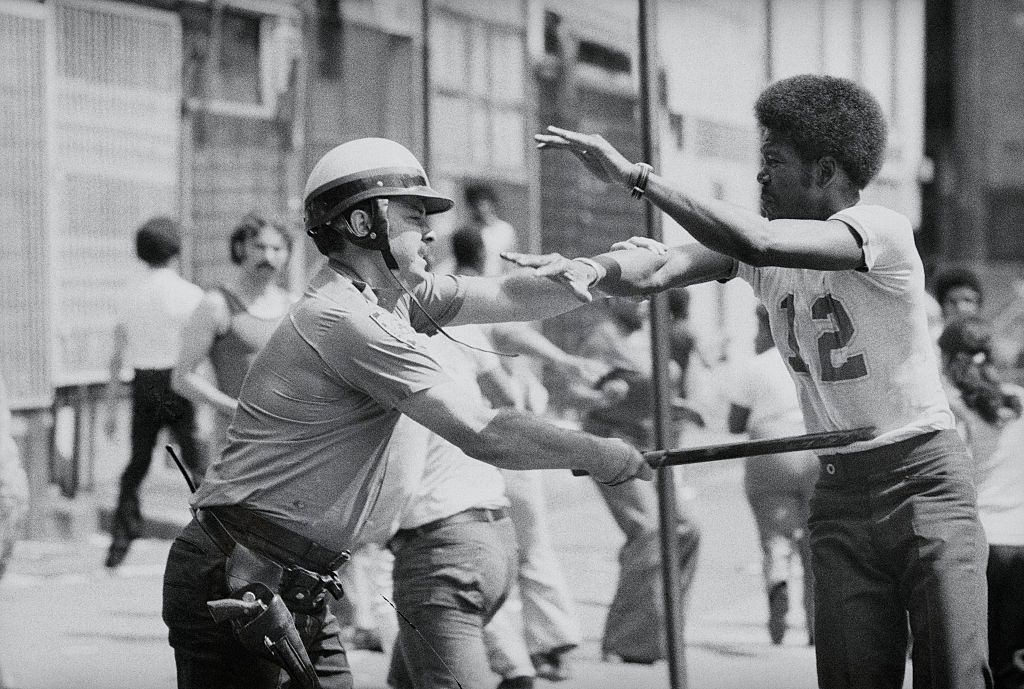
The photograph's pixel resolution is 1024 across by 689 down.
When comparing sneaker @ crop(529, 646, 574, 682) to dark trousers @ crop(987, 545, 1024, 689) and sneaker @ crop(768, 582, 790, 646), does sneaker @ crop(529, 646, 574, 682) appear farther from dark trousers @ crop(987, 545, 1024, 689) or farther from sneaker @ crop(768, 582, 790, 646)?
dark trousers @ crop(987, 545, 1024, 689)

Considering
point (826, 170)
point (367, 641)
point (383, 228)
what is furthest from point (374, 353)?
point (367, 641)

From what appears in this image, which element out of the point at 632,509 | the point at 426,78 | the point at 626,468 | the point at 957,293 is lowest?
the point at 632,509

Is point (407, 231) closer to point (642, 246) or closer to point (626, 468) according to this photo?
point (642, 246)

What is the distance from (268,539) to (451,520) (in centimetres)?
120

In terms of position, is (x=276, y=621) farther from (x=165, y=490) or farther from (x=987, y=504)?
(x=165, y=490)

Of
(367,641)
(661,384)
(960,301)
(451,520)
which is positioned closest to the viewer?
(451,520)

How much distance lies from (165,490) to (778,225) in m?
7.12

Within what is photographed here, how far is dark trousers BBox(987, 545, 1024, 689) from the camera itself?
525 centimetres

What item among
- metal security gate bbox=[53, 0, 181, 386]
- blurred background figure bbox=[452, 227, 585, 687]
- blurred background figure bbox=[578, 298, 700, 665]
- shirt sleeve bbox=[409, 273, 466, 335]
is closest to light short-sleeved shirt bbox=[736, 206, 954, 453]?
shirt sleeve bbox=[409, 273, 466, 335]

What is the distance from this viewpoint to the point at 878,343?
384 centimetres

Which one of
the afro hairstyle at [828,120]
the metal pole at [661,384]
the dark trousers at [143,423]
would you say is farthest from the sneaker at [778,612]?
the afro hairstyle at [828,120]

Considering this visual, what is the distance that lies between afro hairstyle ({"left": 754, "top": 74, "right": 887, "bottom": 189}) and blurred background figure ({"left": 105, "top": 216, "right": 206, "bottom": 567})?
4.67 m

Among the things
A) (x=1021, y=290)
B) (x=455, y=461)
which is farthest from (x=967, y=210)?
(x=455, y=461)

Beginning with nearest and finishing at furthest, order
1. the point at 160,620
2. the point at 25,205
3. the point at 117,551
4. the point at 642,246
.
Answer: the point at 642,246
the point at 160,620
the point at 117,551
the point at 25,205
